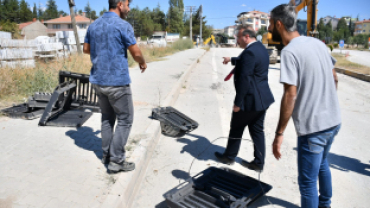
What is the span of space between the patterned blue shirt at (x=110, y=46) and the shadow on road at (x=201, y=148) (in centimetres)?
175

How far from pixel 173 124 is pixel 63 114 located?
2.13m

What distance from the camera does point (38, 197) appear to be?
8.95ft

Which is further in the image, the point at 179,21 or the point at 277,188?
the point at 179,21

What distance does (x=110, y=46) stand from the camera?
296cm

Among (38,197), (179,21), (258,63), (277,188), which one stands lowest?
(277,188)

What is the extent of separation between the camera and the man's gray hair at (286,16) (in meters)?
2.22

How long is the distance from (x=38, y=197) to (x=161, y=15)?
92051 millimetres

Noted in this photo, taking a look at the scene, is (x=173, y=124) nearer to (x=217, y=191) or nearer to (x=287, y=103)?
(x=217, y=191)

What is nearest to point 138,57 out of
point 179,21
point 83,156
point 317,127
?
point 83,156

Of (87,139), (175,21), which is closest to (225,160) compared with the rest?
(87,139)


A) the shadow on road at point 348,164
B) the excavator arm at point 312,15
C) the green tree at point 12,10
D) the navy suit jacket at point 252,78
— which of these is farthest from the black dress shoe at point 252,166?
the green tree at point 12,10

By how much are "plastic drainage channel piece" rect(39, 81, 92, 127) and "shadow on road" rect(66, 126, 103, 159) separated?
0.84ft

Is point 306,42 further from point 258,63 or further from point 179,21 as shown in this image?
point 179,21

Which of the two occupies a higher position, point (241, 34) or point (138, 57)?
point (241, 34)
